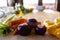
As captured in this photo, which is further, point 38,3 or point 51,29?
point 38,3

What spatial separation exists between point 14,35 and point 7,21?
14 centimetres

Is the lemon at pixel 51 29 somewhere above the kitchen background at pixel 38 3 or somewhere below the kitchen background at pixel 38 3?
below

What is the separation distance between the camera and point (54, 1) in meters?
2.82

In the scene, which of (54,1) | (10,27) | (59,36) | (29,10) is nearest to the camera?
(59,36)

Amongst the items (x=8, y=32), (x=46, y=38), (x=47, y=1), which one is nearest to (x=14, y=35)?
(x=8, y=32)

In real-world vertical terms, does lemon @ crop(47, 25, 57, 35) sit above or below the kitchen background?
below

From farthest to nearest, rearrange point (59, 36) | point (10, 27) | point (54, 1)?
point (54, 1) → point (10, 27) → point (59, 36)

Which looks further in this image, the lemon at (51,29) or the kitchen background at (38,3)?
the kitchen background at (38,3)

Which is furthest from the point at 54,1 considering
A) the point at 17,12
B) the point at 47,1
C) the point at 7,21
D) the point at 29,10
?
the point at 7,21

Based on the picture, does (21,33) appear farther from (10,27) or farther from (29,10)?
(29,10)

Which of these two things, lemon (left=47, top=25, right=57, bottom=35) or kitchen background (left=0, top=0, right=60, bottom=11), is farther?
kitchen background (left=0, top=0, right=60, bottom=11)

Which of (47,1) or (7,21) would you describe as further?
(47,1)

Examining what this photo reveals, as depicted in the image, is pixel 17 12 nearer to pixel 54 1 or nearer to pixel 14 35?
pixel 14 35

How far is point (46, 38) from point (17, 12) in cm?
85
